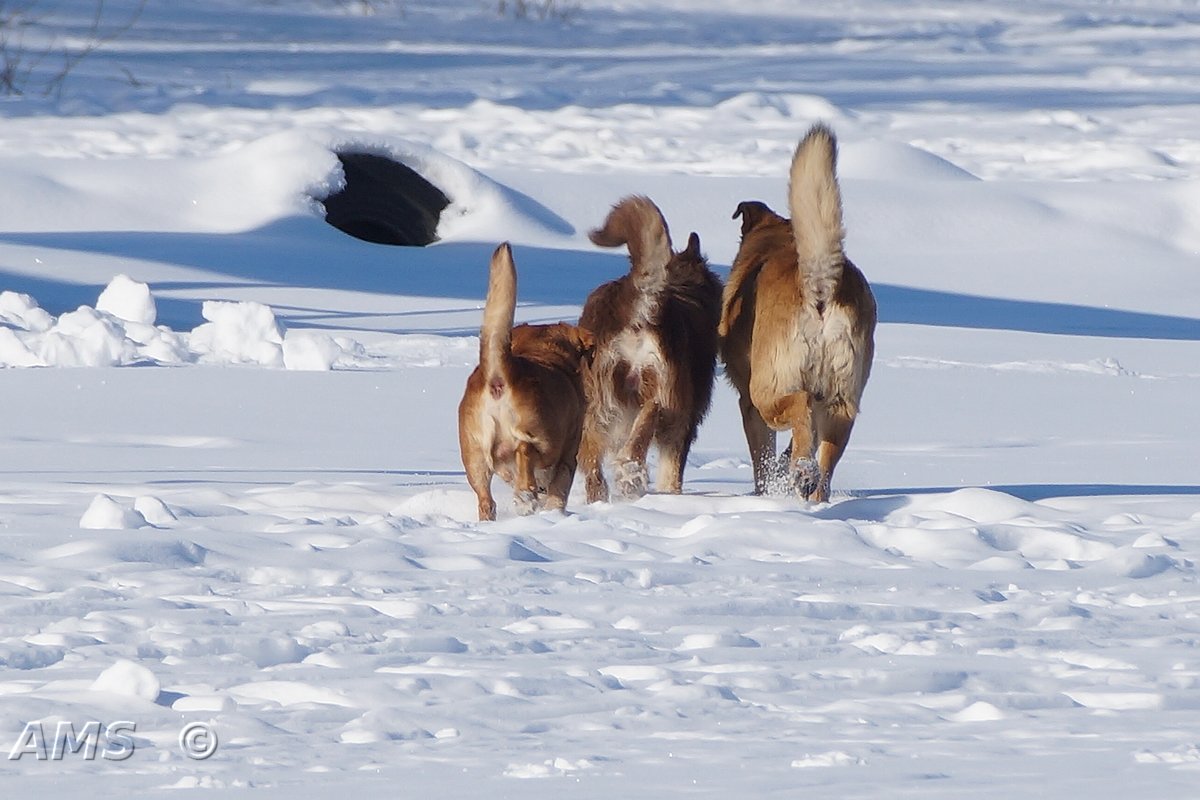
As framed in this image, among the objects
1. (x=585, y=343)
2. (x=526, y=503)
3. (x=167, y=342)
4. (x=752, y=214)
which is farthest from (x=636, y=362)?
(x=167, y=342)

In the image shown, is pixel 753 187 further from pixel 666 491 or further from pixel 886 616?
pixel 886 616

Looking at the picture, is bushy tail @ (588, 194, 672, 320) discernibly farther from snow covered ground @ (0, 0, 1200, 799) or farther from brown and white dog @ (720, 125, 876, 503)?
snow covered ground @ (0, 0, 1200, 799)

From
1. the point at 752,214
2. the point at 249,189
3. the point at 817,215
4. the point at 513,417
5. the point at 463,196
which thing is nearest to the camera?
the point at 513,417

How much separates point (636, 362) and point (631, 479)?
37cm

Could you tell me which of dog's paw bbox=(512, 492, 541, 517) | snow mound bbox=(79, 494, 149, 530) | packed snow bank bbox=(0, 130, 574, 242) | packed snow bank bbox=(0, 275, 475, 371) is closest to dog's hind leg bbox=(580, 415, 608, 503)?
dog's paw bbox=(512, 492, 541, 517)

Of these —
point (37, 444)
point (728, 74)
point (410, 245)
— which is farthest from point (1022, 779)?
→ point (728, 74)

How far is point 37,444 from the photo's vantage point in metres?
7.16

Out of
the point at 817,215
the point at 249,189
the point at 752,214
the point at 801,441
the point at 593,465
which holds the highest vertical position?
the point at 817,215

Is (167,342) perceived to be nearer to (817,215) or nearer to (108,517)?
(108,517)

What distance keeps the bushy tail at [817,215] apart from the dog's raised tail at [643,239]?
0.48 metres

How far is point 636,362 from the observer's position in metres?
6.15

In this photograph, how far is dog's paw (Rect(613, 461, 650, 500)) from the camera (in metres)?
6.13

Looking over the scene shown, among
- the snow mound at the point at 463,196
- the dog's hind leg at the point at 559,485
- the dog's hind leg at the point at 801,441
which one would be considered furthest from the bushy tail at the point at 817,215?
the snow mound at the point at 463,196

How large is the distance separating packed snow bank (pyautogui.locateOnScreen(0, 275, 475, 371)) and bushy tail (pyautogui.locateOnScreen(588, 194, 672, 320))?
11.2 feet
